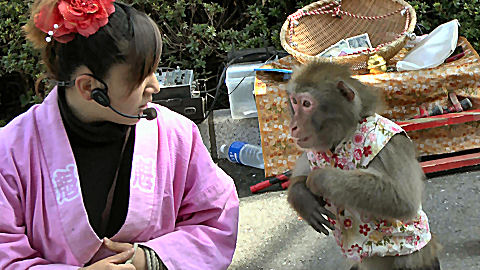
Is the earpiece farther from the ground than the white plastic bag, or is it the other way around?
the earpiece

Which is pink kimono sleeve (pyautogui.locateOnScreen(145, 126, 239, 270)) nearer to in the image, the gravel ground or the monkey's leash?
the gravel ground

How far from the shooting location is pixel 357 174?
1.97 metres

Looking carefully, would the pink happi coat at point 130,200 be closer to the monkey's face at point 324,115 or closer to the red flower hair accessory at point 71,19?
the red flower hair accessory at point 71,19

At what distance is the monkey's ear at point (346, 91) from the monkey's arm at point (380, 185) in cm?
20

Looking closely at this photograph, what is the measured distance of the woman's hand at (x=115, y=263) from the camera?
199 centimetres

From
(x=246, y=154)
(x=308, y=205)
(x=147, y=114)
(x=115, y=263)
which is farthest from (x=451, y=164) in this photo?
(x=115, y=263)

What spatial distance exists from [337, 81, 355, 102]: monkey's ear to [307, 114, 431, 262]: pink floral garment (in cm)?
10

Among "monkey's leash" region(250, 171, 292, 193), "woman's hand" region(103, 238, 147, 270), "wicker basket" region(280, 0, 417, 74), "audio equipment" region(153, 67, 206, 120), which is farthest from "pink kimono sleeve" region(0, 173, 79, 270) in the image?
"wicker basket" region(280, 0, 417, 74)

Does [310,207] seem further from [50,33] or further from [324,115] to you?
[50,33]

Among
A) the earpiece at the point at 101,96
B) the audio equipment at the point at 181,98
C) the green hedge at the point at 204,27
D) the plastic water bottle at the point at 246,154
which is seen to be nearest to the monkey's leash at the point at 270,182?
the plastic water bottle at the point at 246,154

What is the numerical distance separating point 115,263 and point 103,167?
339 mm

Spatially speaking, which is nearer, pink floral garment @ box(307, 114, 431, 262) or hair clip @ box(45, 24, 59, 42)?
hair clip @ box(45, 24, 59, 42)

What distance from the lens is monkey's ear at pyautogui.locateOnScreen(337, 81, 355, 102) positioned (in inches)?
81.4

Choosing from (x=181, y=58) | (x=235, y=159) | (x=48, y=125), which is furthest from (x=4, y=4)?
(x=48, y=125)
